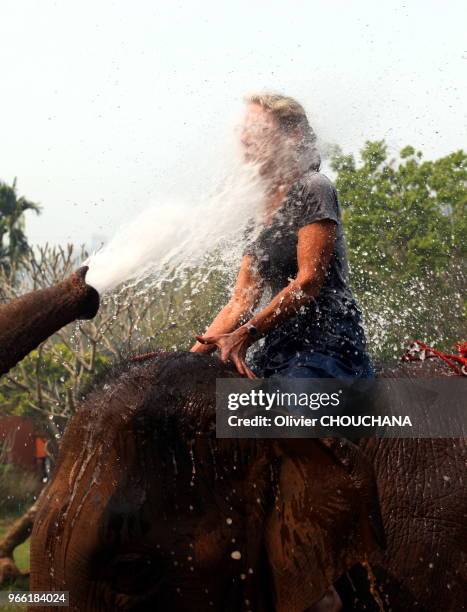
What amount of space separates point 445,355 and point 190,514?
148 cm

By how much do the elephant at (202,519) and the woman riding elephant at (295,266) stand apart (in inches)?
13.4

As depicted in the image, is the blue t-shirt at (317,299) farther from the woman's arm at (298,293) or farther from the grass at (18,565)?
the grass at (18,565)

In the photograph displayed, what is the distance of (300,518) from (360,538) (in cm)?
18

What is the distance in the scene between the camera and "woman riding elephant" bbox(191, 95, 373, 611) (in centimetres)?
341

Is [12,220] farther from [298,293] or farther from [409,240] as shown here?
[298,293]

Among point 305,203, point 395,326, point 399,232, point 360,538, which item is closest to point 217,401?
point 360,538

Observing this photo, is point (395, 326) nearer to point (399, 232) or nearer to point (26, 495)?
point (399, 232)

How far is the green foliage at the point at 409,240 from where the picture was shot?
17562 millimetres

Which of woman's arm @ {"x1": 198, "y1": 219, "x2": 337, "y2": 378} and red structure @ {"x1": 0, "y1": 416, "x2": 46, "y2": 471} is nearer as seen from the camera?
woman's arm @ {"x1": 198, "y1": 219, "x2": 337, "y2": 378}

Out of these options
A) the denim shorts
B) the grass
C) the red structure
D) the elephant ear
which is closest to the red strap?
the denim shorts

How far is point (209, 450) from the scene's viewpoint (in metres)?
3.00

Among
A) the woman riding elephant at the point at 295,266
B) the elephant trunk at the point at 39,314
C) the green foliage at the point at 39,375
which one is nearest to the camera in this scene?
the elephant trunk at the point at 39,314

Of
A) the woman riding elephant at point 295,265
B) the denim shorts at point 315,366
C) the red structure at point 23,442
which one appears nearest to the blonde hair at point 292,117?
the woman riding elephant at point 295,265

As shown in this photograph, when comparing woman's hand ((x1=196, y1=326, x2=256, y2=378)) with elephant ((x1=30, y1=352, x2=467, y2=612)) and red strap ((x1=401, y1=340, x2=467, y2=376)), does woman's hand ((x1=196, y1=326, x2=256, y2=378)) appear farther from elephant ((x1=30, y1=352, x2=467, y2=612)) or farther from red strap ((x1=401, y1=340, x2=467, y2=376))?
red strap ((x1=401, y1=340, x2=467, y2=376))
